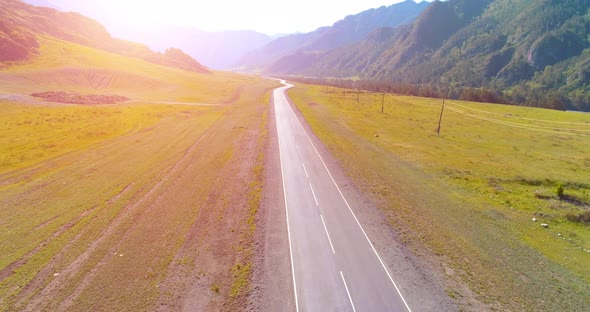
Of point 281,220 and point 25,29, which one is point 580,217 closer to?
point 281,220

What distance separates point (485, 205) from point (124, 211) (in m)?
34.4

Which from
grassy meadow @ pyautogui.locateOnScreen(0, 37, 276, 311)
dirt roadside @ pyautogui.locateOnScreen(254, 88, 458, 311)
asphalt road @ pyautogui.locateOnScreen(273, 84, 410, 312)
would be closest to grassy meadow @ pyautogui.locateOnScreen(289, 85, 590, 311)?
dirt roadside @ pyautogui.locateOnScreen(254, 88, 458, 311)

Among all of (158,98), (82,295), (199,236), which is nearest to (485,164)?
(199,236)

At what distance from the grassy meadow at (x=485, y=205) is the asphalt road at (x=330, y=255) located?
3746 millimetres

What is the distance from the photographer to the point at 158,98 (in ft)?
322

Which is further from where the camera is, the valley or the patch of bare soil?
the patch of bare soil

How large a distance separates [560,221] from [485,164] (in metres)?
18.2

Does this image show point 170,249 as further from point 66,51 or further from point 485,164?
point 66,51

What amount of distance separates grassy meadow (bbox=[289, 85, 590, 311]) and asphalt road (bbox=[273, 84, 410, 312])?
147 inches

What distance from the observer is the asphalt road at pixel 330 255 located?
15.9 metres

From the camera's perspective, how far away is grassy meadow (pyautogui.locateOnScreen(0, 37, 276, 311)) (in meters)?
16.3

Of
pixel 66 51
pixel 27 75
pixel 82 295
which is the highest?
pixel 66 51

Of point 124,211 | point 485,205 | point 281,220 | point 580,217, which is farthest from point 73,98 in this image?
point 580,217

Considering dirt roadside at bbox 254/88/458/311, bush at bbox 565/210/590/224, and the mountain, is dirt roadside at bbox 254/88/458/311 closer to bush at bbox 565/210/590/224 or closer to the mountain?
bush at bbox 565/210/590/224
